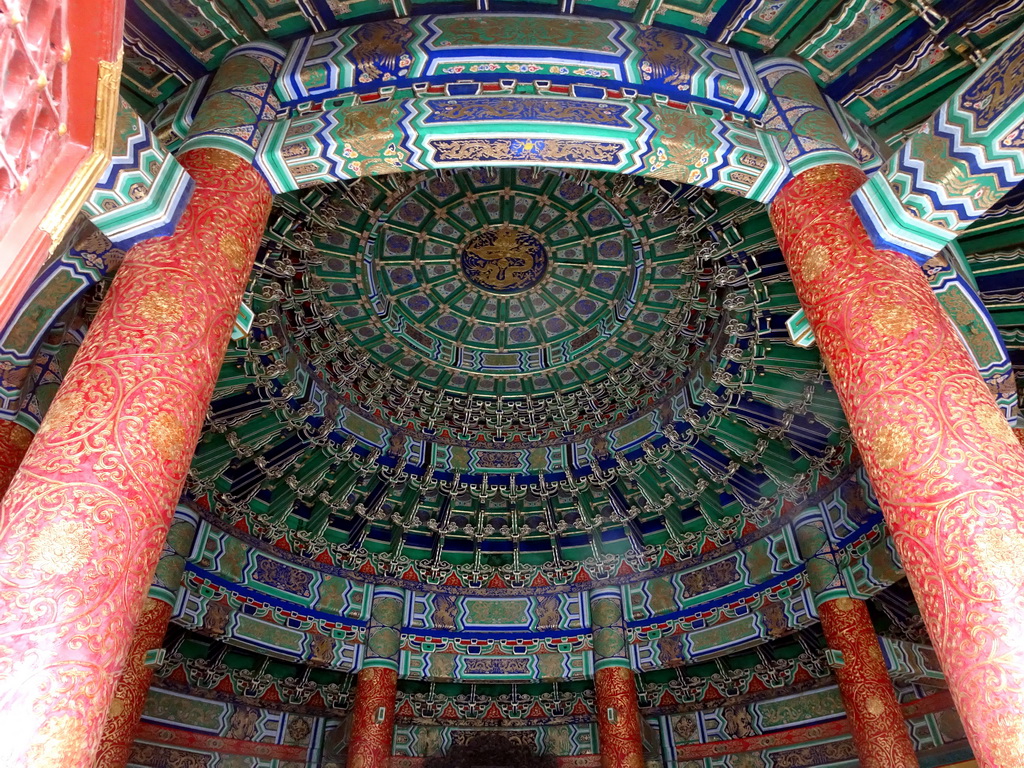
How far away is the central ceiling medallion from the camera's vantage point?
10.3m

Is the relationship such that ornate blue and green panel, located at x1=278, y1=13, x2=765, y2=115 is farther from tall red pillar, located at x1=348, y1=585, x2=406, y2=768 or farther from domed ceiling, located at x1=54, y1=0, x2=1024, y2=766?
tall red pillar, located at x1=348, y1=585, x2=406, y2=768

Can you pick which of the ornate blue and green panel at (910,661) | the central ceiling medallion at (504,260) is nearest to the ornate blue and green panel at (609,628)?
the ornate blue and green panel at (910,661)

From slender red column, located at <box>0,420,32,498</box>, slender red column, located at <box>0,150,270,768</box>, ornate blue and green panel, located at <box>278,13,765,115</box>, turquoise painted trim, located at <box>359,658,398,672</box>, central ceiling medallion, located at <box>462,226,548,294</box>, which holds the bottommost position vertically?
slender red column, located at <box>0,150,270,768</box>

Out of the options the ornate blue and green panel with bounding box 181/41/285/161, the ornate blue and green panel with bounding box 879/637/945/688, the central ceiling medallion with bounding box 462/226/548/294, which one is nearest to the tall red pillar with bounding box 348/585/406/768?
the central ceiling medallion with bounding box 462/226/548/294

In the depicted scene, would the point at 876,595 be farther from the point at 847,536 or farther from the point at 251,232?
the point at 251,232

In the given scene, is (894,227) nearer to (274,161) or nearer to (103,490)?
(274,161)

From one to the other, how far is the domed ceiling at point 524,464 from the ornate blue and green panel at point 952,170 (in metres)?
3.70

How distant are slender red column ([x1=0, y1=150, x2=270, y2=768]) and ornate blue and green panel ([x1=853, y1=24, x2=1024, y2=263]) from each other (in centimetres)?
406

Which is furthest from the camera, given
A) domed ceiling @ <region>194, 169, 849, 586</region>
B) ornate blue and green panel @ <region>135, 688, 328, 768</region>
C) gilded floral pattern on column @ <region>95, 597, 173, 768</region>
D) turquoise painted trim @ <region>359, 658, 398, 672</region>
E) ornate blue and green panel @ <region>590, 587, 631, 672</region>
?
ornate blue and green panel @ <region>590, 587, 631, 672</region>

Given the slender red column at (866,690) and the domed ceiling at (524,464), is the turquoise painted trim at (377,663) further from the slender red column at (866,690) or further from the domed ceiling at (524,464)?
the slender red column at (866,690)

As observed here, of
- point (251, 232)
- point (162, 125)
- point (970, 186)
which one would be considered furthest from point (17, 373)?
point (970, 186)

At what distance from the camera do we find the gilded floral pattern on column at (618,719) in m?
9.48

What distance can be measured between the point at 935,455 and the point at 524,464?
29.6 feet

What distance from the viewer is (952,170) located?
3930 millimetres
